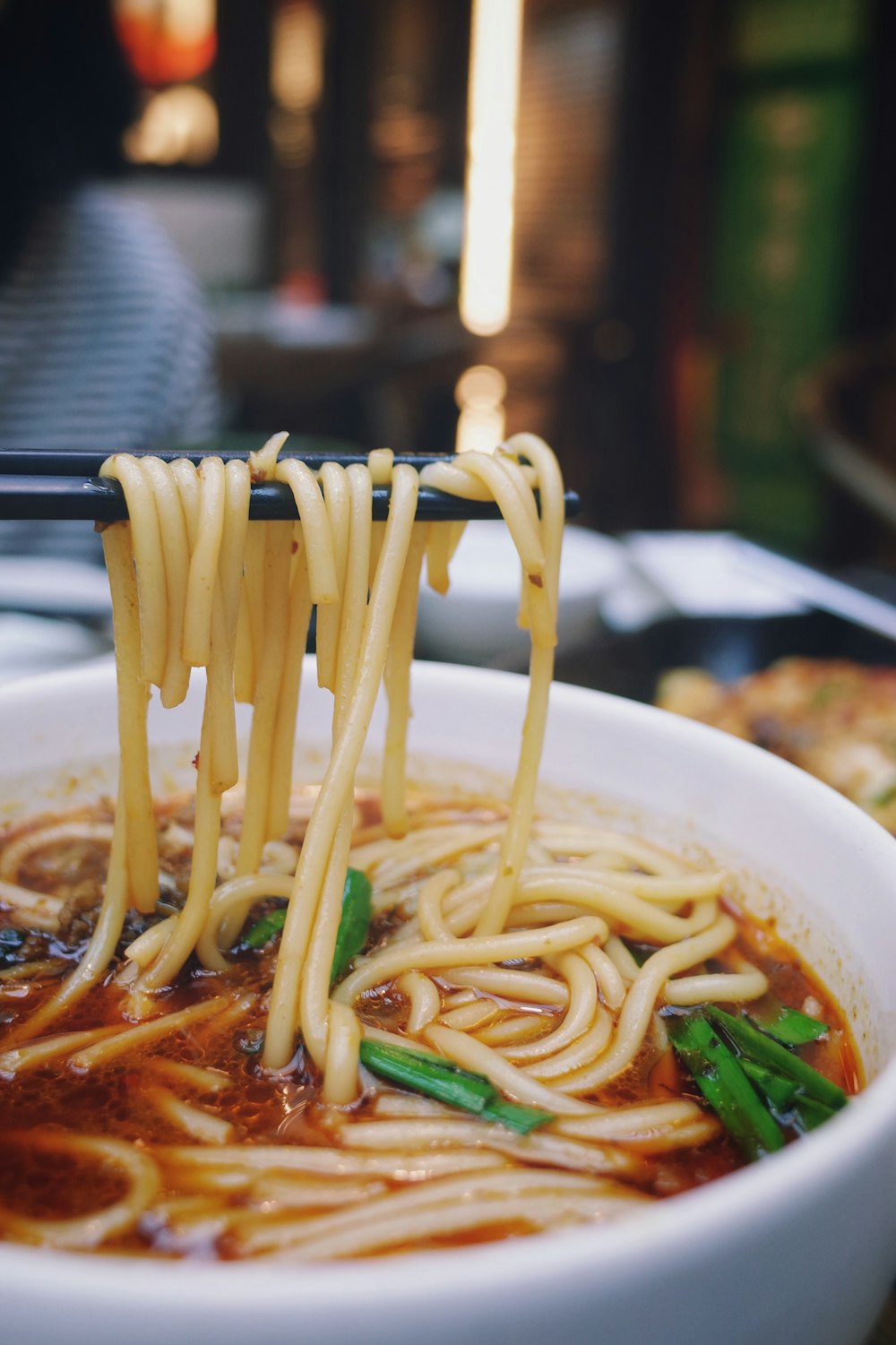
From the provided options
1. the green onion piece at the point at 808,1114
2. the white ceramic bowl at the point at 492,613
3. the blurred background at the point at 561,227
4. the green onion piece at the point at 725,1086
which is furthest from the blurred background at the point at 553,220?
the green onion piece at the point at 808,1114

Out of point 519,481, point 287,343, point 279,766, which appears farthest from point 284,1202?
point 287,343

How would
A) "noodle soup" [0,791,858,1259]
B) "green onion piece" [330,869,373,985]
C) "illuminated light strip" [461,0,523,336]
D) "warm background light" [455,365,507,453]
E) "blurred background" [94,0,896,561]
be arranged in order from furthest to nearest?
"warm background light" [455,365,507,453], "illuminated light strip" [461,0,523,336], "blurred background" [94,0,896,561], "green onion piece" [330,869,373,985], "noodle soup" [0,791,858,1259]

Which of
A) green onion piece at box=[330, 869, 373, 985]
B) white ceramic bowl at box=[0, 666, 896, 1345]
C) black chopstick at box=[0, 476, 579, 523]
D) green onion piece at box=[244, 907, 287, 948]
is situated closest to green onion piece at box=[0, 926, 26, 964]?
green onion piece at box=[244, 907, 287, 948]

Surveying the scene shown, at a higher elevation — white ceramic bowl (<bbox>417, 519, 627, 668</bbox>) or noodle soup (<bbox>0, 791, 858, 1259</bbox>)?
white ceramic bowl (<bbox>417, 519, 627, 668</bbox>)

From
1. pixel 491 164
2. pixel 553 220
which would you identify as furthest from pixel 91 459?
pixel 491 164

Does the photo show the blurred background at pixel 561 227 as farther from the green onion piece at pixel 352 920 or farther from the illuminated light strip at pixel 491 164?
the green onion piece at pixel 352 920

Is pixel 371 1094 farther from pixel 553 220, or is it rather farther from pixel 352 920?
pixel 553 220

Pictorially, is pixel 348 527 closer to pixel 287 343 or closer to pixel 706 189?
pixel 287 343

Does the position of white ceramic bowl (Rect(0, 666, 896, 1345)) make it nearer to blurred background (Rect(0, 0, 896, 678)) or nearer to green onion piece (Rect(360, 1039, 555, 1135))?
green onion piece (Rect(360, 1039, 555, 1135))
